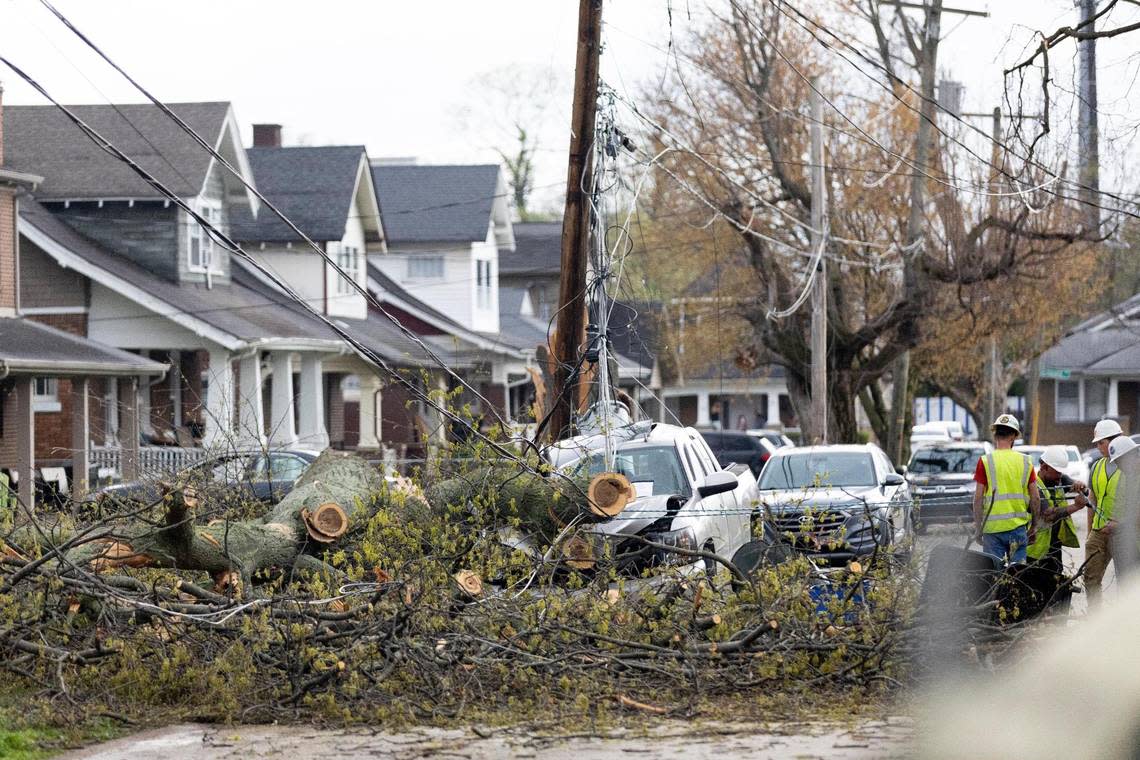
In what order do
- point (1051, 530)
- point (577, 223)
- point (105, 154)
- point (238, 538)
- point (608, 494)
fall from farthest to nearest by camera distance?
point (105, 154)
point (577, 223)
point (1051, 530)
point (608, 494)
point (238, 538)

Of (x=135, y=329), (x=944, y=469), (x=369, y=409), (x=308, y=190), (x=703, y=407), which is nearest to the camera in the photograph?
(x=944, y=469)

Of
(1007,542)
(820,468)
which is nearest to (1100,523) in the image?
(1007,542)

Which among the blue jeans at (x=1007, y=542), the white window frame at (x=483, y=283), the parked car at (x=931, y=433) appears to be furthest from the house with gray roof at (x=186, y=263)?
the parked car at (x=931, y=433)

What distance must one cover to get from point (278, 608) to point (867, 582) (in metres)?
3.74

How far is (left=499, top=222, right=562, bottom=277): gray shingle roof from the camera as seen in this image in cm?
5297

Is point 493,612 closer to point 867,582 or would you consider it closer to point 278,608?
point 278,608

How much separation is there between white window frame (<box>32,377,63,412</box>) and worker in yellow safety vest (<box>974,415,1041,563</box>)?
20146 mm

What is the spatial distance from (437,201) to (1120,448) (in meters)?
32.0

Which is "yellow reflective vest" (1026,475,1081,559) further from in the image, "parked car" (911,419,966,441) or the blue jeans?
"parked car" (911,419,966,441)

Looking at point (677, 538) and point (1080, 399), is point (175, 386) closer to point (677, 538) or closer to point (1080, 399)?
point (677, 538)

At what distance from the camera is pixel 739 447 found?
113 feet

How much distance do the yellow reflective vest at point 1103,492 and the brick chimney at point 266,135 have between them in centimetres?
3135

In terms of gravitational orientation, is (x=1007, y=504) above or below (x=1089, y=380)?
below

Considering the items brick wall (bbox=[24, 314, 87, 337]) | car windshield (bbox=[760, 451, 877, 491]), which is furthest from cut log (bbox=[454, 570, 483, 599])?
brick wall (bbox=[24, 314, 87, 337])
